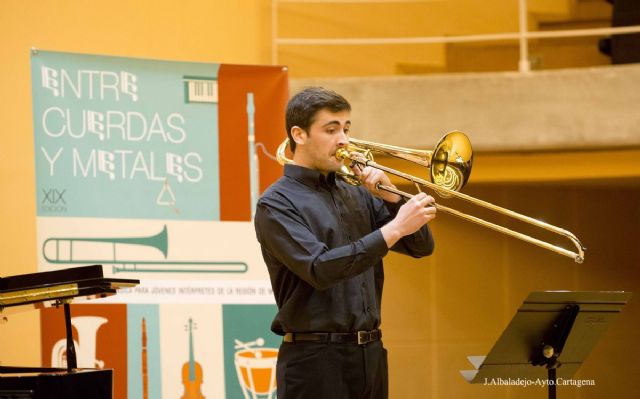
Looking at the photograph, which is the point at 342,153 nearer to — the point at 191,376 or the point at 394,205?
the point at 394,205

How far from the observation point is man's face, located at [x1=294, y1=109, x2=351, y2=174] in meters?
2.99

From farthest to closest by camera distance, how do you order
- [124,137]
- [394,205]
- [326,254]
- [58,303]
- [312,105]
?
[124,137] < [58,303] < [394,205] < [312,105] < [326,254]

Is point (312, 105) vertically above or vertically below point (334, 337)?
above

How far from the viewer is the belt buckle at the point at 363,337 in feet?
9.39

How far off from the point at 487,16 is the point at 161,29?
8.11 feet

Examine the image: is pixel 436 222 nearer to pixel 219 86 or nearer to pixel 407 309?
pixel 407 309

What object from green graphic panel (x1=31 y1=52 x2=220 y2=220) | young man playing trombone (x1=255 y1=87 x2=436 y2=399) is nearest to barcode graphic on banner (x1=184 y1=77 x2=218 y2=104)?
green graphic panel (x1=31 y1=52 x2=220 y2=220)

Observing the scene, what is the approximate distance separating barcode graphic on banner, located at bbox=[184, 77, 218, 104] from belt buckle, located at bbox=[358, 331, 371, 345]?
1.81m

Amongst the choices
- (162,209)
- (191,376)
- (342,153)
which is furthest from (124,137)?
(342,153)

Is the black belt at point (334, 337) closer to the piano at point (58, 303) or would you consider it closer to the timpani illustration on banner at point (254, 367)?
the piano at point (58, 303)

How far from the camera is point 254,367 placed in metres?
4.25

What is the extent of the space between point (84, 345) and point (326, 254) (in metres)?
1.81

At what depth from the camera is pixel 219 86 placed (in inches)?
171

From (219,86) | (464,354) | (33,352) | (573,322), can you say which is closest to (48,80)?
(219,86)
